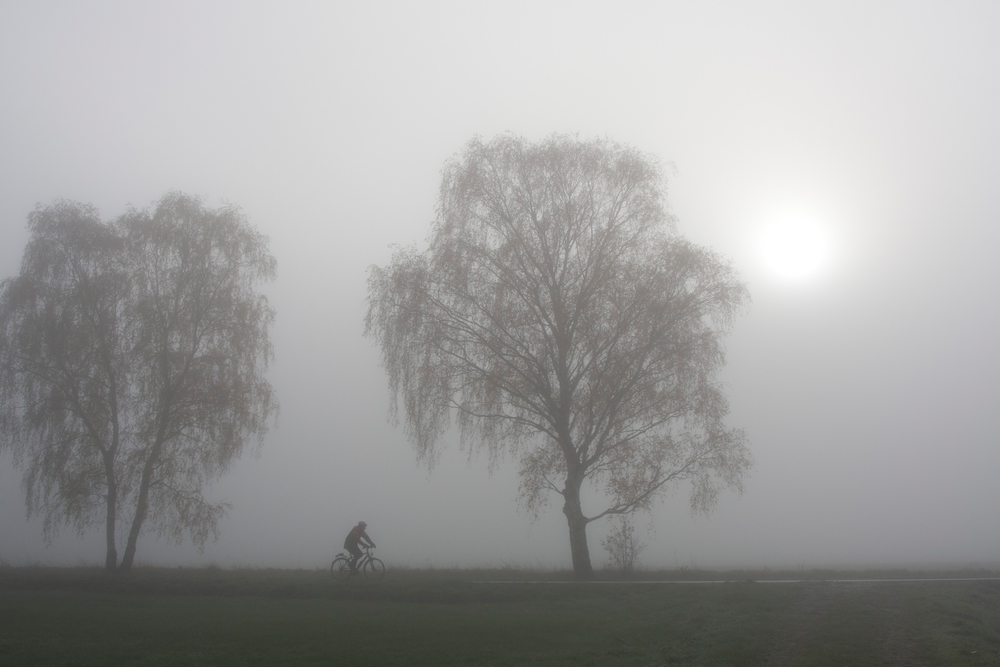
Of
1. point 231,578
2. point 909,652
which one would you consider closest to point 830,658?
point 909,652

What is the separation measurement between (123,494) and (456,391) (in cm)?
1397

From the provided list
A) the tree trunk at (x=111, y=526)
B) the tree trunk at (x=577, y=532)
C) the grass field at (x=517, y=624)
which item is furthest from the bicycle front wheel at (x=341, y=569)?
the tree trunk at (x=111, y=526)

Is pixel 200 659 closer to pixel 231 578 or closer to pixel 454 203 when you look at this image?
pixel 231 578

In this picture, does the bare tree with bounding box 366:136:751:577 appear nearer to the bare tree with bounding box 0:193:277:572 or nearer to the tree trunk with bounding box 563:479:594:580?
the tree trunk with bounding box 563:479:594:580

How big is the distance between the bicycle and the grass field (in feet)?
6.99

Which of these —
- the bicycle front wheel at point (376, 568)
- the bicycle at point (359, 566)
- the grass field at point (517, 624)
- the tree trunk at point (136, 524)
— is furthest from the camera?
the tree trunk at point (136, 524)

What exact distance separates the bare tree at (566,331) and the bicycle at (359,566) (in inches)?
155

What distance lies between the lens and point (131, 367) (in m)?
25.6

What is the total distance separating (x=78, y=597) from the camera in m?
18.1

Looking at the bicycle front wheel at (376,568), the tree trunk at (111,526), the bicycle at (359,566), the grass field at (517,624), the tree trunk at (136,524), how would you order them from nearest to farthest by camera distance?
the grass field at (517,624)
the bicycle at (359,566)
the bicycle front wheel at (376,568)
the tree trunk at (136,524)
the tree trunk at (111,526)

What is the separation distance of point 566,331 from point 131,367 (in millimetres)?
17662

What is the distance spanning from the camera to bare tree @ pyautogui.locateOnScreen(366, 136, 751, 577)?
19.9 meters

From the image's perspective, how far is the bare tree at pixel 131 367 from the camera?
79.2 feet

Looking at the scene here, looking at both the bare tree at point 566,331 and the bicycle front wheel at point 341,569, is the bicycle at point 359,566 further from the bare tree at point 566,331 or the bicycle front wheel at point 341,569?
the bare tree at point 566,331
